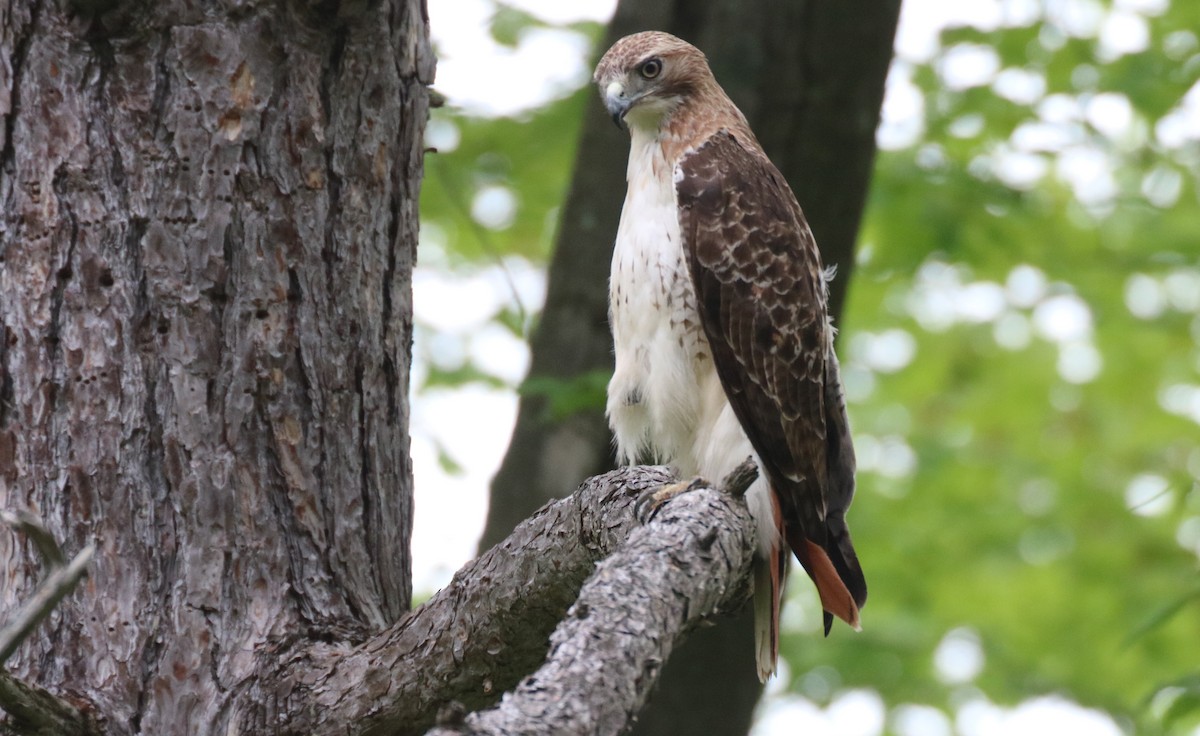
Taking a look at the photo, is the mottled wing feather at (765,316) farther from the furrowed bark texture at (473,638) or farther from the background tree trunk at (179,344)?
the background tree trunk at (179,344)

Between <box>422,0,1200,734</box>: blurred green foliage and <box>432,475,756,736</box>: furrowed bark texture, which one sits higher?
<box>422,0,1200,734</box>: blurred green foliage

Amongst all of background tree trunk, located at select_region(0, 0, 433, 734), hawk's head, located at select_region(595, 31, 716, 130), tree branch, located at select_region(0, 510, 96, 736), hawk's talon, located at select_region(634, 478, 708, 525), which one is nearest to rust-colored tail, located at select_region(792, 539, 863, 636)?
hawk's talon, located at select_region(634, 478, 708, 525)

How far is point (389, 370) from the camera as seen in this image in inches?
120

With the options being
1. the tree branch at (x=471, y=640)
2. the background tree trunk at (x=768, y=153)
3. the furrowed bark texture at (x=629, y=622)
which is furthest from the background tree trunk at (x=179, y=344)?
the background tree trunk at (x=768, y=153)

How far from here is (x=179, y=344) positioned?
276cm

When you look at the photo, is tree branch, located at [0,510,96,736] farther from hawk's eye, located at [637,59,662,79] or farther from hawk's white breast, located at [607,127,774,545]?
hawk's eye, located at [637,59,662,79]

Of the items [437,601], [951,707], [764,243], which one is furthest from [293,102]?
[951,707]

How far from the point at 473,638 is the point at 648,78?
2147 mm

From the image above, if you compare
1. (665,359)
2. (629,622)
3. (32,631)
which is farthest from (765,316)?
(32,631)

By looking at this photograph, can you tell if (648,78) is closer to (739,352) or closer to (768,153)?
(768,153)

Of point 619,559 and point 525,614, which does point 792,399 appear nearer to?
point 525,614

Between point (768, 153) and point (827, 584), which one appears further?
point (768, 153)

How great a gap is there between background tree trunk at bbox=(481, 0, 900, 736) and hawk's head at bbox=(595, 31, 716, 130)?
0.45 meters

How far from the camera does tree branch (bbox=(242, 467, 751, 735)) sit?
2.52 metres
